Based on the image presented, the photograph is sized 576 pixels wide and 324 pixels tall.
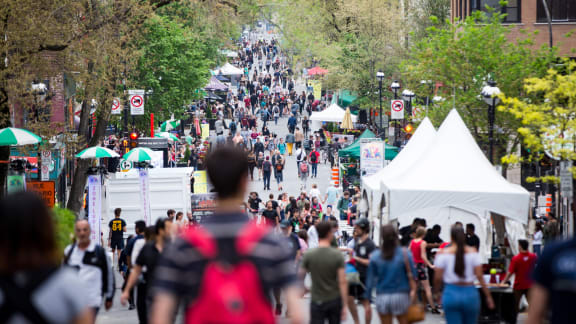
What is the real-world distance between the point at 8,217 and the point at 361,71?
1981 inches

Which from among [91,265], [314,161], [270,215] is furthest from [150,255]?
[314,161]

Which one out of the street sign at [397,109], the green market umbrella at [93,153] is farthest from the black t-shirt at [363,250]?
the street sign at [397,109]

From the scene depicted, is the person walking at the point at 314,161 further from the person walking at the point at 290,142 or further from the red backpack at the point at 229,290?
the red backpack at the point at 229,290

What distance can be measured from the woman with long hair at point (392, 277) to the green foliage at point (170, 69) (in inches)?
1196

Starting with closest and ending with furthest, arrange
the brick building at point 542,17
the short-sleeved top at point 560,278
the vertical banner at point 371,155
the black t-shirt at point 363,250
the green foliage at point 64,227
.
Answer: the short-sleeved top at point 560,278
the black t-shirt at point 363,250
the green foliage at point 64,227
the vertical banner at point 371,155
the brick building at point 542,17

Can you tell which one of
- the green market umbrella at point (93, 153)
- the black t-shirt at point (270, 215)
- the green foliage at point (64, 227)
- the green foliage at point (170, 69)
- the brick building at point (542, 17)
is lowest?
the black t-shirt at point (270, 215)

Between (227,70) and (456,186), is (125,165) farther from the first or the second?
(227,70)

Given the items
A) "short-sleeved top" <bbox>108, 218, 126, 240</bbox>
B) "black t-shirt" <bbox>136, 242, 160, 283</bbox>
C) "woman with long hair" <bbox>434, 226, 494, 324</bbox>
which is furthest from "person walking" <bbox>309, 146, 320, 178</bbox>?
"woman with long hair" <bbox>434, 226, 494, 324</bbox>

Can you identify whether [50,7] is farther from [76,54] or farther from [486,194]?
[486,194]

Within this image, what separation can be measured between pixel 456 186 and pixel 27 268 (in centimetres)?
1450

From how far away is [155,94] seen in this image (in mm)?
42062

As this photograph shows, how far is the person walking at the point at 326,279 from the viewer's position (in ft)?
31.5

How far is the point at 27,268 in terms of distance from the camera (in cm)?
408

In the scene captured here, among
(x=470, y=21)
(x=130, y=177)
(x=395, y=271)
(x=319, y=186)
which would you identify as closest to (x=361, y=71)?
(x=319, y=186)
